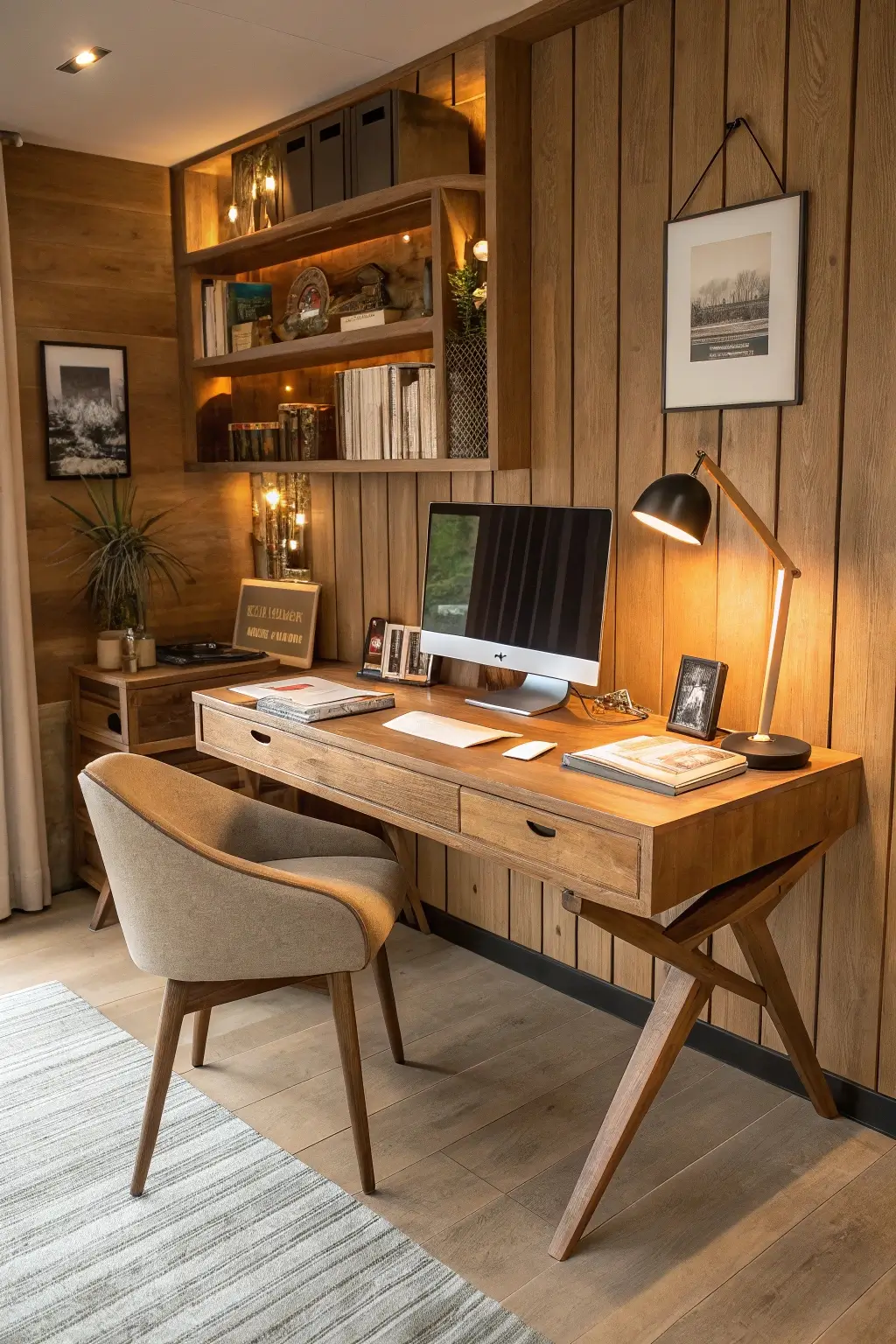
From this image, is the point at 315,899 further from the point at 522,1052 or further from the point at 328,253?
the point at 328,253

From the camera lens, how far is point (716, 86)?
238 cm

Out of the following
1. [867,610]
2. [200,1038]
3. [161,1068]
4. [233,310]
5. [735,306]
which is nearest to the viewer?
[161,1068]

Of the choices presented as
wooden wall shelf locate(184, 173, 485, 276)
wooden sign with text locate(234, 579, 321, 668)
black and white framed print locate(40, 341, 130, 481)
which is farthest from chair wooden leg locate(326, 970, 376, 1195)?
black and white framed print locate(40, 341, 130, 481)

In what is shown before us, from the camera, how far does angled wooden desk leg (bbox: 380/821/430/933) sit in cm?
329

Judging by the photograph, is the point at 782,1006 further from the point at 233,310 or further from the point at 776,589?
the point at 233,310

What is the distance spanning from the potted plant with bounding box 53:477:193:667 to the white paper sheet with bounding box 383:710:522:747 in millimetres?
1185

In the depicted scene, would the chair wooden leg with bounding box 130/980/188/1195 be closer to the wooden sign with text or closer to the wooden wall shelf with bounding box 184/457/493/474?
the wooden wall shelf with bounding box 184/457/493/474

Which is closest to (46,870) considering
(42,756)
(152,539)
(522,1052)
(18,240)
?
(42,756)

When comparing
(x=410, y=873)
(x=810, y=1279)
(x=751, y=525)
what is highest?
(x=751, y=525)

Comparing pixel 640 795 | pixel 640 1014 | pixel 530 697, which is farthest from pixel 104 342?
pixel 640 1014

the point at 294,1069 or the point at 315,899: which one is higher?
the point at 315,899

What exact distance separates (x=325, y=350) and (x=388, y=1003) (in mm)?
1771

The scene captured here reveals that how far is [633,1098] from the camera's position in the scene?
6.71 feet

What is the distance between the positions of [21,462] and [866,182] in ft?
8.06
